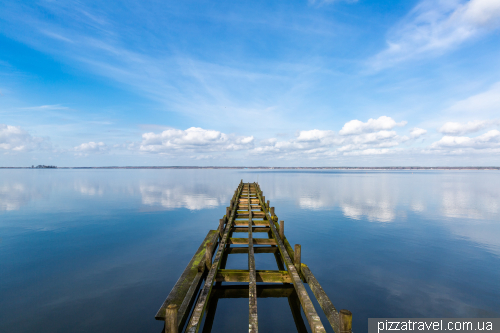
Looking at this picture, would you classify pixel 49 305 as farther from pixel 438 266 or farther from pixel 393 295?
pixel 438 266

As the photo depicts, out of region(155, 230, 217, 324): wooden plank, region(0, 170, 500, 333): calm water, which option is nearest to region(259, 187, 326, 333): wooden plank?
region(0, 170, 500, 333): calm water

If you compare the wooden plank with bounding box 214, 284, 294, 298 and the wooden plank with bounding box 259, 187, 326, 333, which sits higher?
the wooden plank with bounding box 259, 187, 326, 333

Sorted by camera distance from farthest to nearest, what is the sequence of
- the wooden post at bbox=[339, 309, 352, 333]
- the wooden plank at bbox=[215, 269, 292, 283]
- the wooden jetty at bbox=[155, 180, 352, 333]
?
the wooden plank at bbox=[215, 269, 292, 283] < the wooden jetty at bbox=[155, 180, 352, 333] < the wooden post at bbox=[339, 309, 352, 333]

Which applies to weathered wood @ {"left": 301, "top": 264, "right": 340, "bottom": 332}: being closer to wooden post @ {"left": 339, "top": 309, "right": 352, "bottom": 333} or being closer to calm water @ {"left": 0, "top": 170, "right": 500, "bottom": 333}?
wooden post @ {"left": 339, "top": 309, "right": 352, "bottom": 333}

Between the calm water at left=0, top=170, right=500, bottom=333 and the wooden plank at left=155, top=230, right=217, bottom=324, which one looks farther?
the calm water at left=0, top=170, right=500, bottom=333

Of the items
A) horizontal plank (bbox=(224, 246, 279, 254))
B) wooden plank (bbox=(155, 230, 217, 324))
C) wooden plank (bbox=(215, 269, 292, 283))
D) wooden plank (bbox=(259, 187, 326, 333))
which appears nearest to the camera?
wooden plank (bbox=(259, 187, 326, 333))

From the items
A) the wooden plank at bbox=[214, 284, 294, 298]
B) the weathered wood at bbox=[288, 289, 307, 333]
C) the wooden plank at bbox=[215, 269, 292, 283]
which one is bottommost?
the weathered wood at bbox=[288, 289, 307, 333]

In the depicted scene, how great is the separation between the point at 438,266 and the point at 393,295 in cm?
503

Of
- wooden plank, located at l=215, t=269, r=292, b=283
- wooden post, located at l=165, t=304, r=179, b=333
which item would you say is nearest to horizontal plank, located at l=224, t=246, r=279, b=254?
wooden plank, located at l=215, t=269, r=292, b=283

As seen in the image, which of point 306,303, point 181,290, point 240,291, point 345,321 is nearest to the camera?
point 345,321

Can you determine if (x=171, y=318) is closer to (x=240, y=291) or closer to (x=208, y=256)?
(x=208, y=256)

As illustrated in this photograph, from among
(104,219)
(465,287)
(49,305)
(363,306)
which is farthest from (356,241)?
(104,219)

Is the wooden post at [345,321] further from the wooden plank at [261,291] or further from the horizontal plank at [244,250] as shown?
the horizontal plank at [244,250]

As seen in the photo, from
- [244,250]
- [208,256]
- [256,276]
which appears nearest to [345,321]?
[256,276]
